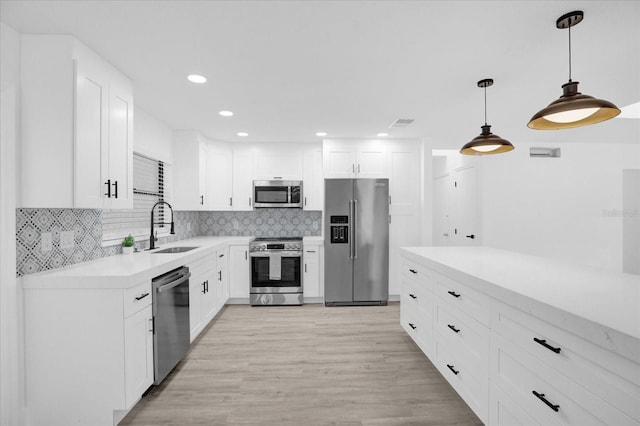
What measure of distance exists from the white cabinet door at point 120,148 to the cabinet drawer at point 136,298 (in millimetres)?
694

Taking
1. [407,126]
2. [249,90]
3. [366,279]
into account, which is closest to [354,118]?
[407,126]

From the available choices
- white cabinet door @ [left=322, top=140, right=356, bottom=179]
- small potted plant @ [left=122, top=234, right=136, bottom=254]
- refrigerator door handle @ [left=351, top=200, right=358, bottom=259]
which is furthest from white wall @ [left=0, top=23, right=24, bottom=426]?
refrigerator door handle @ [left=351, top=200, right=358, bottom=259]

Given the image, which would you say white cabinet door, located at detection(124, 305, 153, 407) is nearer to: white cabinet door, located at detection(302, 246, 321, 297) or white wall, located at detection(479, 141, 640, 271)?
white cabinet door, located at detection(302, 246, 321, 297)

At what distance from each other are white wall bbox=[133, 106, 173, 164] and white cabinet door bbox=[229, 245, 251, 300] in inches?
61.4

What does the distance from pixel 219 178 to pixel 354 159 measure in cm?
210

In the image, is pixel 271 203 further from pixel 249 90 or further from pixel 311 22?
pixel 311 22

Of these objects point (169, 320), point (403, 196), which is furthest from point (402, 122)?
point (169, 320)

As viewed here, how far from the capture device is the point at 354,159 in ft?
14.6

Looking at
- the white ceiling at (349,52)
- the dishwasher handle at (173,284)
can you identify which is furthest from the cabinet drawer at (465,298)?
the dishwasher handle at (173,284)

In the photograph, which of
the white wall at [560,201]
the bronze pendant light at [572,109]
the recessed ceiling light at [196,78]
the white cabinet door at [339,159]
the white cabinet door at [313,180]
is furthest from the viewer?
the white wall at [560,201]

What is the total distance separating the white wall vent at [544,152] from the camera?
5.14 meters

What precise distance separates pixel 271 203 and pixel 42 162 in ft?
9.49

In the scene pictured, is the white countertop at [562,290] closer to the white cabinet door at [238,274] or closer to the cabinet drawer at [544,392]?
the cabinet drawer at [544,392]

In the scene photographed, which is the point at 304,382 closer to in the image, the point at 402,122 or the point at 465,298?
the point at 465,298
